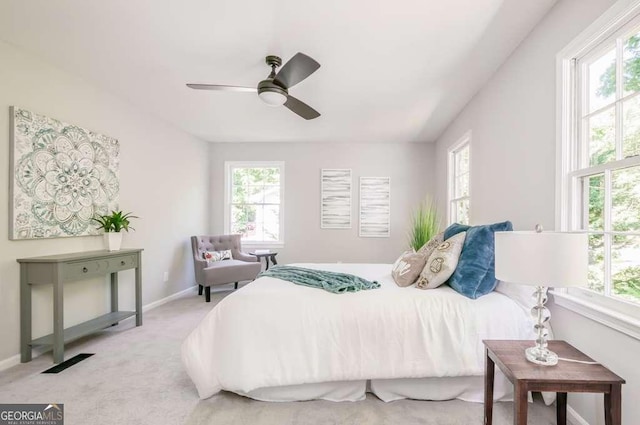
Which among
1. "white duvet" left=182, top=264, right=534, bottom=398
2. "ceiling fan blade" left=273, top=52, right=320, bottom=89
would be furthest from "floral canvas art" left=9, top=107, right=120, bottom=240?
"ceiling fan blade" left=273, top=52, right=320, bottom=89

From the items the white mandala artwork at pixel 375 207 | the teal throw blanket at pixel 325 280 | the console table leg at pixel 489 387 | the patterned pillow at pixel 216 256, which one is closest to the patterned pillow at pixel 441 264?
the teal throw blanket at pixel 325 280

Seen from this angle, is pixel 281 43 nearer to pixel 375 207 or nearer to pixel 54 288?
pixel 54 288

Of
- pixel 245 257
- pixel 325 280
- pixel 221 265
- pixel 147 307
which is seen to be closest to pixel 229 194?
pixel 245 257

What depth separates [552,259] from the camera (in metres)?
1.23

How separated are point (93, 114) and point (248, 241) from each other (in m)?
2.98

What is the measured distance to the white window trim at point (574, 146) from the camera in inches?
55.5

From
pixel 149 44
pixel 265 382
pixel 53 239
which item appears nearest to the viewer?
pixel 265 382

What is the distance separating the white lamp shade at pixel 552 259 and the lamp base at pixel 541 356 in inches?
14.6

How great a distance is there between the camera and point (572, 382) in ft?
3.91

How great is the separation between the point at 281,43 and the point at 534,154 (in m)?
2.06

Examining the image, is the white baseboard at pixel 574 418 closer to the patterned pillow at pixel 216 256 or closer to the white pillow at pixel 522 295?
the white pillow at pixel 522 295

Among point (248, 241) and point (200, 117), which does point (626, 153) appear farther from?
point (248, 241)

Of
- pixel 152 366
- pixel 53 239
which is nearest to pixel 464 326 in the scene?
pixel 152 366

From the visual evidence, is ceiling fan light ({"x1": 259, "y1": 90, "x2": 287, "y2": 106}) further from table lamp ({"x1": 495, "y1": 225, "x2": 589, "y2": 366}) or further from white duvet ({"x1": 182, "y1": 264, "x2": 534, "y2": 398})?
table lamp ({"x1": 495, "y1": 225, "x2": 589, "y2": 366})
